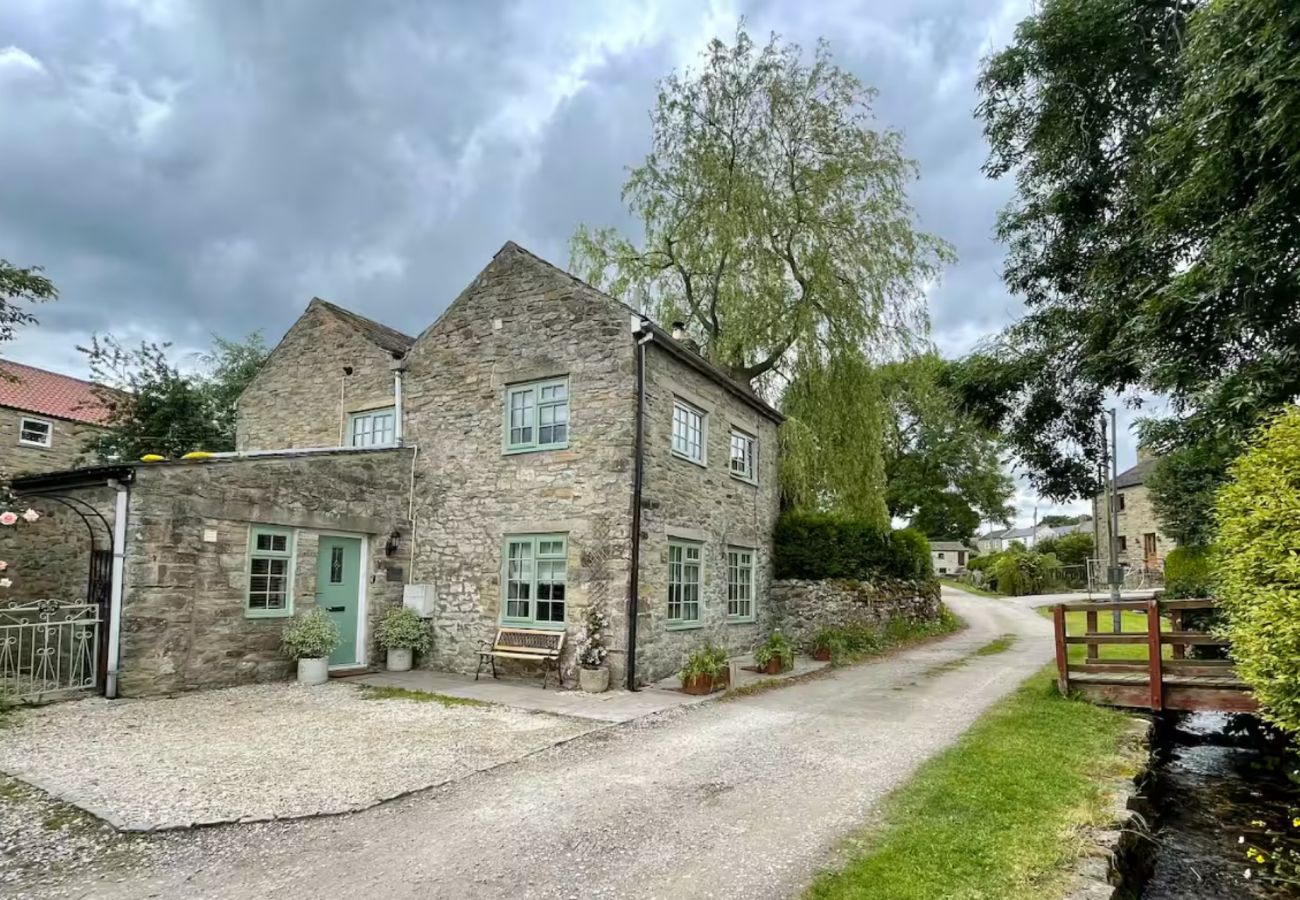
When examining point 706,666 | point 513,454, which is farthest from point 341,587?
point 706,666

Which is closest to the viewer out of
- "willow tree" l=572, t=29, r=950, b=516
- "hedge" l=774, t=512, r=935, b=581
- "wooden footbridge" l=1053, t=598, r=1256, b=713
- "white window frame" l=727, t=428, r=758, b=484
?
"wooden footbridge" l=1053, t=598, r=1256, b=713

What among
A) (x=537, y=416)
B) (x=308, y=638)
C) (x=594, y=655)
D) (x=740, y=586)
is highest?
(x=537, y=416)

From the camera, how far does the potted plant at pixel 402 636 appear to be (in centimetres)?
1192

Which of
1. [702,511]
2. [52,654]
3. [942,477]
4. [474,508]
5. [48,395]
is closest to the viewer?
[52,654]

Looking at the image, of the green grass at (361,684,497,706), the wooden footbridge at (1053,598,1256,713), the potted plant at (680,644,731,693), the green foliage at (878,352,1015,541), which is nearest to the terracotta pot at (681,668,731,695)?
the potted plant at (680,644,731,693)

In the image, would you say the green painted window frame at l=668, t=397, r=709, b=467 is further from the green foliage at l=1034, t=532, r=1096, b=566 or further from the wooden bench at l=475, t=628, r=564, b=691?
the green foliage at l=1034, t=532, r=1096, b=566

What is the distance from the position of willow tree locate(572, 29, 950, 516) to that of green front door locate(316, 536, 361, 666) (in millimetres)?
9274

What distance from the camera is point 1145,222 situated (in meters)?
8.86

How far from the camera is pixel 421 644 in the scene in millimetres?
12109

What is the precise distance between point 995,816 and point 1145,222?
25.0 ft

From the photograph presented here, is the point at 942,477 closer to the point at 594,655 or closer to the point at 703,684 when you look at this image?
the point at 703,684

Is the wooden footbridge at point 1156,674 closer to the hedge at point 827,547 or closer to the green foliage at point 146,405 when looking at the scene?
the hedge at point 827,547

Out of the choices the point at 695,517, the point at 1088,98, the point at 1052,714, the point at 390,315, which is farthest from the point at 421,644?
the point at 1088,98

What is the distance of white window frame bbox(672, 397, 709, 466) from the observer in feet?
40.3
